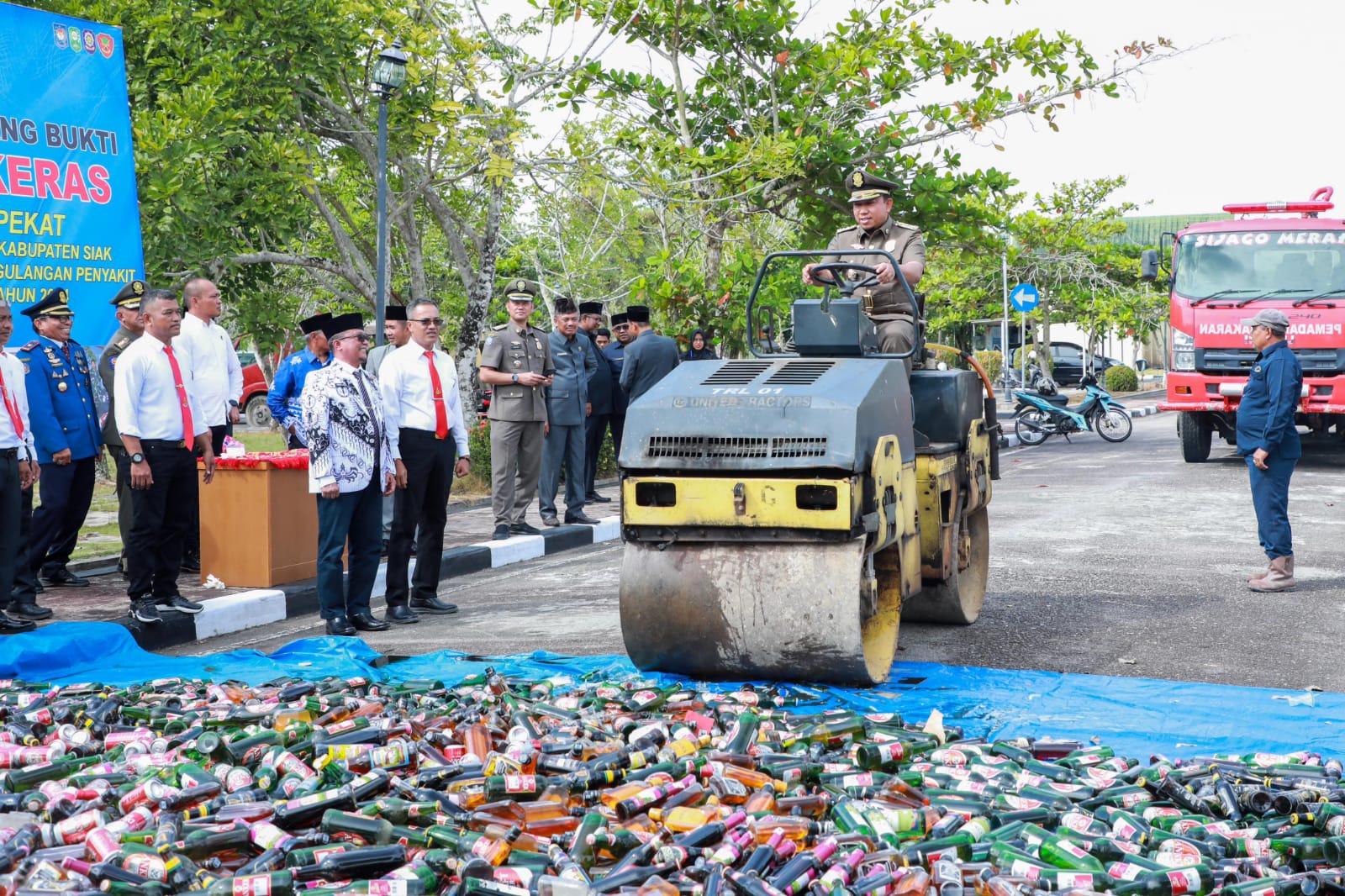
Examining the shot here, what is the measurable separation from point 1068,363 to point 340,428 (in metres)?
40.7

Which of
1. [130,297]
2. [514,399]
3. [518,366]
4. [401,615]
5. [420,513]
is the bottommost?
[401,615]

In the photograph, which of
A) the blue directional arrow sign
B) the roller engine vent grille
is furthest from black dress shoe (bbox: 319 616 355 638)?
the blue directional arrow sign

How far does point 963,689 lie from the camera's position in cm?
Answer: 573


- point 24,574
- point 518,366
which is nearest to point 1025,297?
point 518,366

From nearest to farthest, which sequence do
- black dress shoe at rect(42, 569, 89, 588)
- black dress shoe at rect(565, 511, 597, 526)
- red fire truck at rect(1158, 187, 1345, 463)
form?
black dress shoe at rect(42, 569, 89, 588), black dress shoe at rect(565, 511, 597, 526), red fire truck at rect(1158, 187, 1345, 463)

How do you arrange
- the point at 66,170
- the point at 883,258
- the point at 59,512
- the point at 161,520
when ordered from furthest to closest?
the point at 66,170, the point at 59,512, the point at 161,520, the point at 883,258

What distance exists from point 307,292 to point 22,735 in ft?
68.2

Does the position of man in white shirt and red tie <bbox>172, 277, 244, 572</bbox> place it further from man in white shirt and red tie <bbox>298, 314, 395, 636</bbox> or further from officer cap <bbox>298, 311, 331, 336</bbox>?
man in white shirt and red tie <bbox>298, 314, 395, 636</bbox>

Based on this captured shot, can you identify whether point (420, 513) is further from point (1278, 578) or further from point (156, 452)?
point (1278, 578)

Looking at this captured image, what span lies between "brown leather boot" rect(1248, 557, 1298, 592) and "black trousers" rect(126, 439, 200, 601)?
257 inches

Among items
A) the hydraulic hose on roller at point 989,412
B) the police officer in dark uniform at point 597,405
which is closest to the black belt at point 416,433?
the hydraulic hose on roller at point 989,412

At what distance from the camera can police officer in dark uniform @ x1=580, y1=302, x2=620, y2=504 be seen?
517 inches

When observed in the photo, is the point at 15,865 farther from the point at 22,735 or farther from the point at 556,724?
the point at 556,724

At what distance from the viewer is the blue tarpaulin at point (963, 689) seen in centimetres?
508
